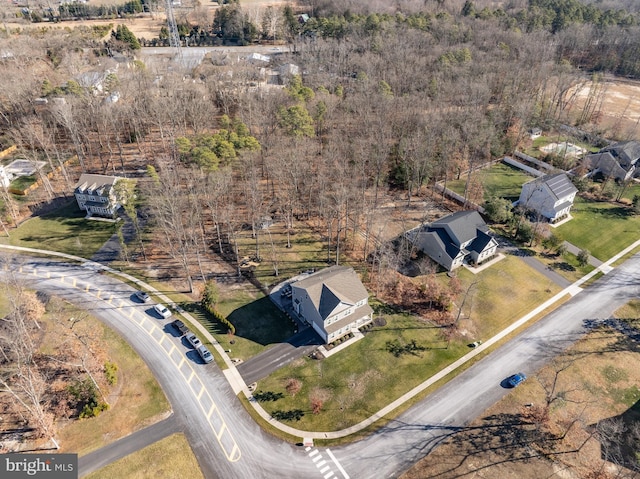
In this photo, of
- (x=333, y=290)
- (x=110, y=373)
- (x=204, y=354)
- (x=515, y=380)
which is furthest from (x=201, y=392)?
(x=515, y=380)

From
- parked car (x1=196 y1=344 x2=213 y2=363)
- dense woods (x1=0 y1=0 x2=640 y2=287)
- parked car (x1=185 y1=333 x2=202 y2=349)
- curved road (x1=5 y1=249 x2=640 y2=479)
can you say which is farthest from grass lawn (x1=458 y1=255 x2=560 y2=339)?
parked car (x1=185 y1=333 x2=202 y2=349)

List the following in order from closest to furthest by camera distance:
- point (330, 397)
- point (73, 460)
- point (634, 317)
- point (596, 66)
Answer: point (73, 460), point (330, 397), point (634, 317), point (596, 66)

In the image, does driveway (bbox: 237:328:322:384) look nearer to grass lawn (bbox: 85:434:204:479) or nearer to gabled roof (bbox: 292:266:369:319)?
gabled roof (bbox: 292:266:369:319)

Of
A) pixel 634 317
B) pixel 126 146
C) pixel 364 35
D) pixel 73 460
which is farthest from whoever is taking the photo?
pixel 364 35

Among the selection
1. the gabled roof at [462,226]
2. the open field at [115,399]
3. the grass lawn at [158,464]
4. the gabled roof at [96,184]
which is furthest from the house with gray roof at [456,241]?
the gabled roof at [96,184]

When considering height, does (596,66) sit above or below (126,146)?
above

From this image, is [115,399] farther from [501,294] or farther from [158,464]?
[501,294]

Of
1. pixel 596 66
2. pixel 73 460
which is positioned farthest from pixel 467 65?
pixel 73 460

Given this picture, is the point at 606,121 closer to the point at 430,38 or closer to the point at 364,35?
the point at 430,38
